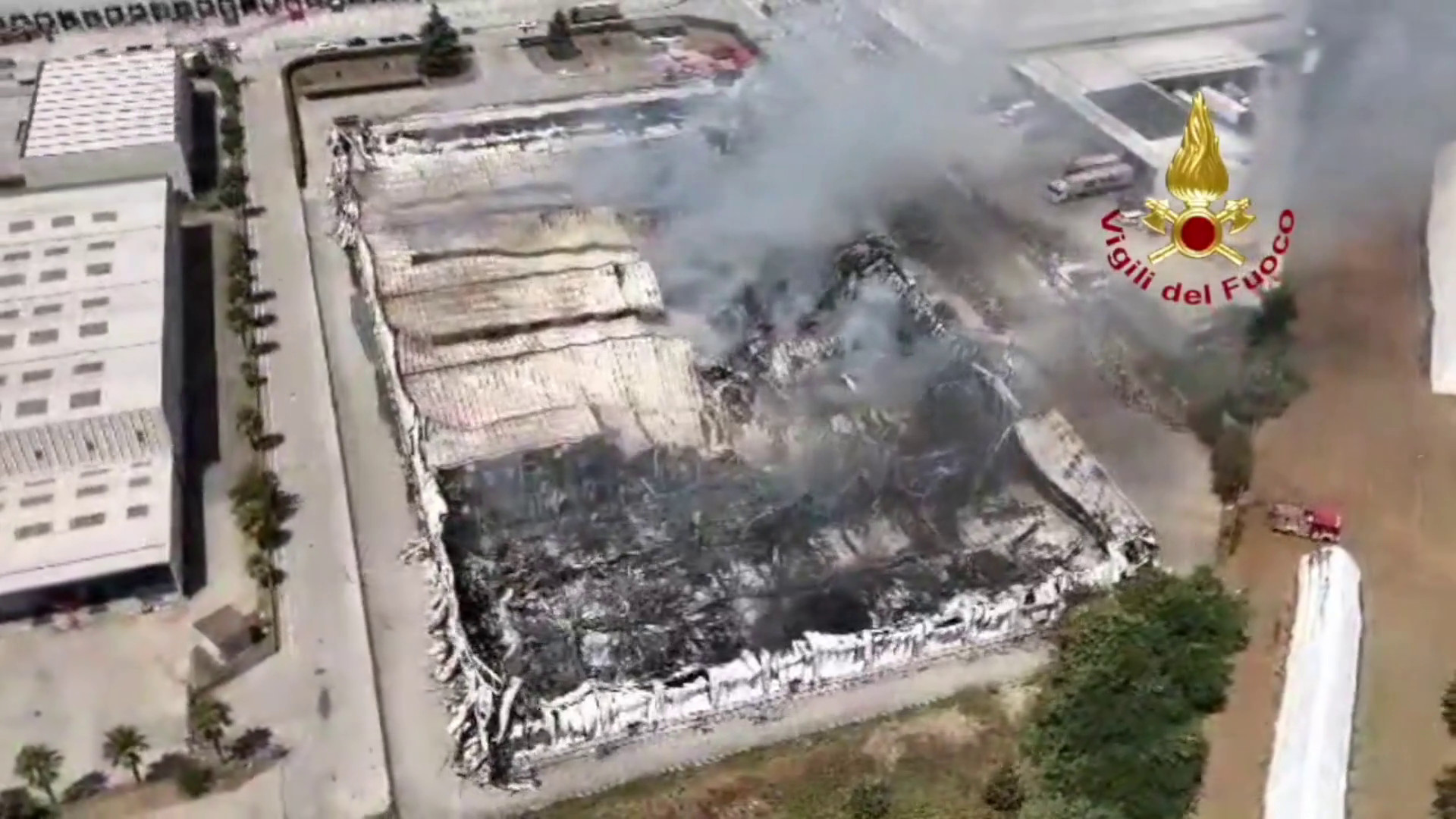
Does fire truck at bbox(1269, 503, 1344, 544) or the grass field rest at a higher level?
fire truck at bbox(1269, 503, 1344, 544)

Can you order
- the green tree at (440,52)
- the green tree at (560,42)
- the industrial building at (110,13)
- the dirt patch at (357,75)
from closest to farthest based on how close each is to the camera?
1. the dirt patch at (357,75)
2. the green tree at (440,52)
3. the green tree at (560,42)
4. the industrial building at (110,13)

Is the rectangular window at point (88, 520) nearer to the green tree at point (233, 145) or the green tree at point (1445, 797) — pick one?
the green tree at point (233, 145)

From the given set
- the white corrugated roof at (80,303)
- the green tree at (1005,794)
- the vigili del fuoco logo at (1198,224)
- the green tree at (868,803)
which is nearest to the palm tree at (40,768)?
the white corrugated roof at (80,303)

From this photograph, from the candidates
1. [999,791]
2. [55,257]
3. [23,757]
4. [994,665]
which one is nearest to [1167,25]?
[994,665]

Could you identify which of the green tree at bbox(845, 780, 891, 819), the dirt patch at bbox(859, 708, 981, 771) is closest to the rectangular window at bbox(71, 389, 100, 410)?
the dirt patch at bbox(859, 708, 981, 771)

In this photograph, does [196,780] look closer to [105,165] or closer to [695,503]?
[695,503]

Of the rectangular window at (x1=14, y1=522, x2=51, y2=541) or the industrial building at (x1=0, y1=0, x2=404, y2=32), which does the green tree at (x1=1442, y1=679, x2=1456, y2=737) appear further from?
the industrial building at (x1=0, y1=0, x2=404, y2=32)
